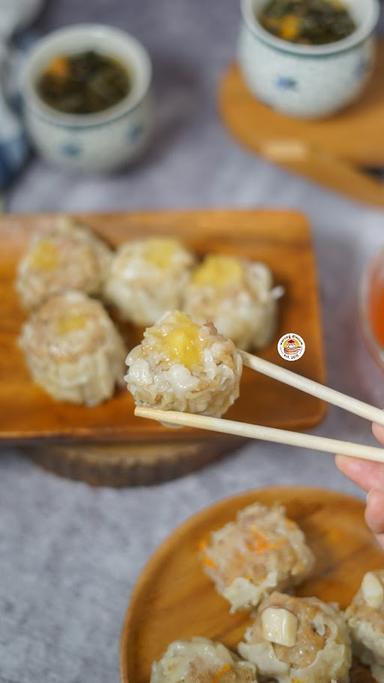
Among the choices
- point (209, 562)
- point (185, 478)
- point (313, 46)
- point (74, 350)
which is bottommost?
point (185, 478)

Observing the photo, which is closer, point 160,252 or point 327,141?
point 160,252

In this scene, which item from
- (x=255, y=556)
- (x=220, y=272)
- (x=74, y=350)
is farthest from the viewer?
(x=220, y=272)

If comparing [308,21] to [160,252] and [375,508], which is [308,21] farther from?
[375,508]

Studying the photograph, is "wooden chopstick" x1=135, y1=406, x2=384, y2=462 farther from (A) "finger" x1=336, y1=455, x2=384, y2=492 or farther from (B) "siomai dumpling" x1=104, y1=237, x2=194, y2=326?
(B) "siomai dumpling" x1=104, y1=237, x2=194, y2=326

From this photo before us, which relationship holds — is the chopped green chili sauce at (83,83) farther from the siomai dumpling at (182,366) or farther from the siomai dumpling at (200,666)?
the siomai dumpling at (200,666)

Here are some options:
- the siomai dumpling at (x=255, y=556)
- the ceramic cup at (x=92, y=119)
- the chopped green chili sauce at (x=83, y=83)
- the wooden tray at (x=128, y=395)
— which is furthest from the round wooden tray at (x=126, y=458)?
the chopped green chili sauce at (x=83, y=83)

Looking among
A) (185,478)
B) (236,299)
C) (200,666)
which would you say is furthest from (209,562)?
(236,299)

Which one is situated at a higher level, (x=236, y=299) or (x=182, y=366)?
(x=182, y=366)

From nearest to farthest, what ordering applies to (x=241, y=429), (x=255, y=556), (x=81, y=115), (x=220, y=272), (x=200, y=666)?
(x=241, y=429) < (x=200, y=666) < (x=255, y=556) < (x=220, y=272) < (x=81, y=115)
